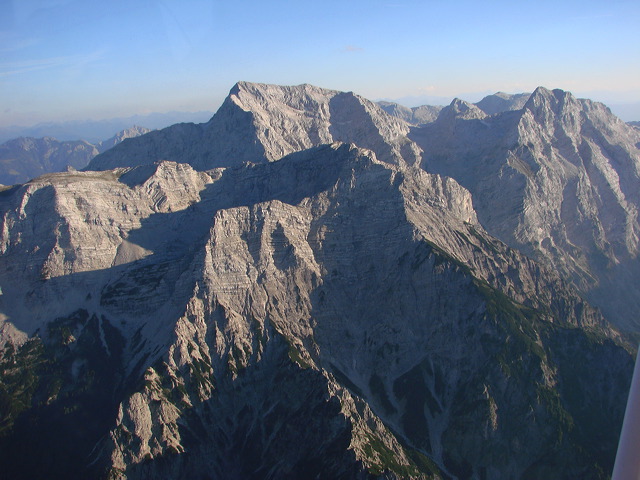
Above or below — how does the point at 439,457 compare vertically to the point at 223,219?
below

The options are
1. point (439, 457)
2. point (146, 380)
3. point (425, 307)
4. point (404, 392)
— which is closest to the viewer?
point (146, 380)

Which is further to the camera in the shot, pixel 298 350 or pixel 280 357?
pixel 298 350

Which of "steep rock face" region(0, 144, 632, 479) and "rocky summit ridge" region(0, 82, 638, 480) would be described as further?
"steep rock face" region(0, 144, 632, 479)

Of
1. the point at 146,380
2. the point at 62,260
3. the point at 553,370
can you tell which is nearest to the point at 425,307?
the point at 553,370

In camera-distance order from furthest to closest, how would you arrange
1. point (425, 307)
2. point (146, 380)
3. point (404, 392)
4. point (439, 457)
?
point (425, 307), point (404, 392), point (439, 457), point (146, 380)

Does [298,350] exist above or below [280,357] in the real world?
below

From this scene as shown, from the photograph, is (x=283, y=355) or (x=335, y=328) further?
(x=335, y=328)

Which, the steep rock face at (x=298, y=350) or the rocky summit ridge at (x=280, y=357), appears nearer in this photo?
the rocky summit ridge at (x=280, y=357)

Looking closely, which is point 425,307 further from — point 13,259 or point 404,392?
point 13,259
